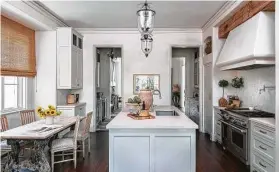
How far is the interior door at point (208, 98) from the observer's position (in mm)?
5727

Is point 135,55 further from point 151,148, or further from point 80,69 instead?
point 151,148

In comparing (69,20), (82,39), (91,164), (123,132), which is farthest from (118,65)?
(123,132)

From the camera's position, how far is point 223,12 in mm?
4738

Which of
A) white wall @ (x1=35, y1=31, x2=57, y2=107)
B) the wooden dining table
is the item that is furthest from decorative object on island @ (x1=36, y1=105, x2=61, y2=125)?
white wall @ (x1=35, y1=31, x2=57, y2=107)

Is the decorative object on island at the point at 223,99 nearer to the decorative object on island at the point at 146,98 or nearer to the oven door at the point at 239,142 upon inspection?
the oven door at the point at 239,142

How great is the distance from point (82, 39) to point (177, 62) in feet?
18.1

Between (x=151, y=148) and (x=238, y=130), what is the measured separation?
2017 mm

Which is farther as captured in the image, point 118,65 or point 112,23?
point 118,65

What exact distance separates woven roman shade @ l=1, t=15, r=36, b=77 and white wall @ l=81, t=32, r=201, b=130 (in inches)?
68.0

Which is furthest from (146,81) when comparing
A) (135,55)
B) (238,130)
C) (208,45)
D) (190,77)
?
(238,130)

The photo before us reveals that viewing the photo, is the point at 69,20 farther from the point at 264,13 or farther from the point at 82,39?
the point at 264,13

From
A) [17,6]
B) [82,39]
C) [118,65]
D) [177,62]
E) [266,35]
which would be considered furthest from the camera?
[118,65]

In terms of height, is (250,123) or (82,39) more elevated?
(82,39)

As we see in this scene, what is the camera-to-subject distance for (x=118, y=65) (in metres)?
12.8
